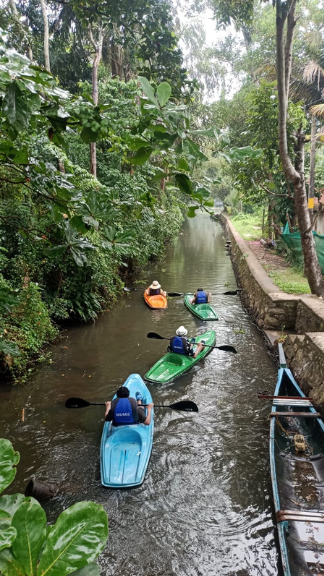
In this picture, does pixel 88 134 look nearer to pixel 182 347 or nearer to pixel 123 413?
pixel 123 413

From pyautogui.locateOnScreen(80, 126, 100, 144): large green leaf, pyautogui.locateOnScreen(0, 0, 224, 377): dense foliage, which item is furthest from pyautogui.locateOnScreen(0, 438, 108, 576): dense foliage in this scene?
pyautogui.locateOnScreen(80, 126, 100, 144): large green leaf

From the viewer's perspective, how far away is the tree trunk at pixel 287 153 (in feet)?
22.4

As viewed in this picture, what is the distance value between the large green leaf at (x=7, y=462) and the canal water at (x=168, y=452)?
12.9 feet

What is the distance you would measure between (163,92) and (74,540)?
3.99 ft

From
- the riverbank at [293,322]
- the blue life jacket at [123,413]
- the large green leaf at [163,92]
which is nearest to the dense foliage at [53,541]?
the large green leaf at [163,92]

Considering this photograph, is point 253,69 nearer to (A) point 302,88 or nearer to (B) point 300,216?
(A) point 302,88

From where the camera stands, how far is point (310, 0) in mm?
19734

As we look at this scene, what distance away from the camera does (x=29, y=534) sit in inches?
27.0

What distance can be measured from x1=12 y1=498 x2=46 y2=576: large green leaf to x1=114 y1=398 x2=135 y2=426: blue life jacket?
16.3 ft

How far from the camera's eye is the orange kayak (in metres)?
12.5

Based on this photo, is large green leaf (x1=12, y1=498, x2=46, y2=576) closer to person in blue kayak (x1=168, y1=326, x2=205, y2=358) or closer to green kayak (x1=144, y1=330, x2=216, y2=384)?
green kayak (x1=144, y1=330, x2=216, y2=384)

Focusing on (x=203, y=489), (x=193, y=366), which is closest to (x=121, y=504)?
(x=203, y=489)

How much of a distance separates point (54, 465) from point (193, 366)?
4003mm

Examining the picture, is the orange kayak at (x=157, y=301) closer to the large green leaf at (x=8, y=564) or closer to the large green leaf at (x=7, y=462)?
the large green leaf at (x=7, y=462)
